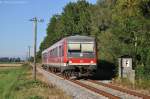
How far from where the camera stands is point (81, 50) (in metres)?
34.1

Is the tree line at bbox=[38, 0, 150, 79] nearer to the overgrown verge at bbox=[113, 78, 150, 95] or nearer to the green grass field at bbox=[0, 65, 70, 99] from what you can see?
the overgrown verge at bbox=[113, 78, 150, 95]

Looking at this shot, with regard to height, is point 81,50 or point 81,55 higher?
point 81,50

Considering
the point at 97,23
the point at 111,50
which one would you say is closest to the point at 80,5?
the point at 97,23

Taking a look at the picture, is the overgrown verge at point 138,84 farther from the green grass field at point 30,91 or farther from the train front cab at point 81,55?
the green grass field at point 30,91

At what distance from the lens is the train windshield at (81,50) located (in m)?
33.9

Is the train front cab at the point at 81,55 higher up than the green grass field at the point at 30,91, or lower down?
higher up

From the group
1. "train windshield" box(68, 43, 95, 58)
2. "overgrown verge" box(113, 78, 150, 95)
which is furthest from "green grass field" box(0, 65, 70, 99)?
"overgrown verge" box(113, 78, 150, 95)

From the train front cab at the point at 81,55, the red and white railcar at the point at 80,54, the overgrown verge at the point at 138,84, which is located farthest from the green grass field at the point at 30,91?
the overgrown verge at the point at 138,84

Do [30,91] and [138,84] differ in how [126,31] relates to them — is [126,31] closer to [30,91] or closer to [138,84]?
[138,84]

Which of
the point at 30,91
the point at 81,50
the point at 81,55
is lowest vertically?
the point at 30,91

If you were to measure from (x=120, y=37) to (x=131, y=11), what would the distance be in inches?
406

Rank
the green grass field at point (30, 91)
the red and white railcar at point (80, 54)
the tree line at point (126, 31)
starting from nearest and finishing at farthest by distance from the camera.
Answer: the green grass field at point (30, 91) → the tree line at point (126, 31) → the red and white railcar at point (80, 54)

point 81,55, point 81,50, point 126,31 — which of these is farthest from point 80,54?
point 126,31

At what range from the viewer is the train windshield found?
111ft
